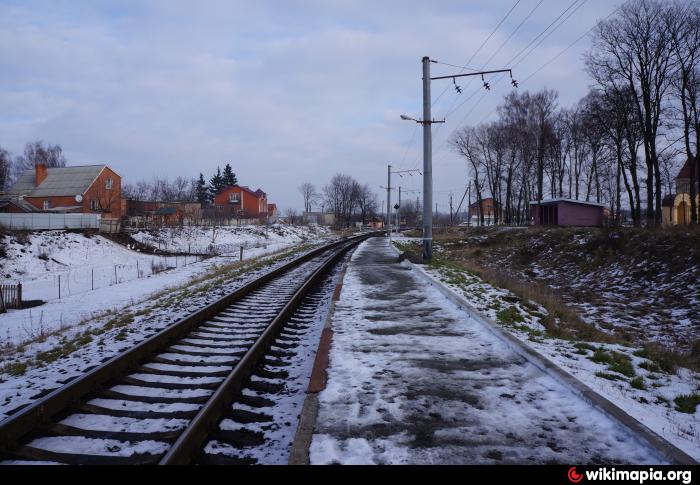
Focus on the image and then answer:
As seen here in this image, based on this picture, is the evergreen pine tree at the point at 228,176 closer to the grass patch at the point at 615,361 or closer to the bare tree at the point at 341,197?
the bare tree at the point at 341,197

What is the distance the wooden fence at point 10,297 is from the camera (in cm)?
1686

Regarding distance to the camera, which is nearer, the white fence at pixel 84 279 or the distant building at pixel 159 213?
the white fence at pixel 84 279

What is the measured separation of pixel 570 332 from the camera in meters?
8.38

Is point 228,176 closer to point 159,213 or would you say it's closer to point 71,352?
A: point 159,213

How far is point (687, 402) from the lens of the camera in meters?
4.52

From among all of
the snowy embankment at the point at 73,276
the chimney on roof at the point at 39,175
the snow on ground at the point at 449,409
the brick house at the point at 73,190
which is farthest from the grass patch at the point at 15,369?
the chimney on roof at the point at 39,175

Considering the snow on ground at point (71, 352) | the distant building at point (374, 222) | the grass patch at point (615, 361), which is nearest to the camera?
the snow on ground at point (71, 352)

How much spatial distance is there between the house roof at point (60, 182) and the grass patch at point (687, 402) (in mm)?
58288

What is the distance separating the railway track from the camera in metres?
3.66

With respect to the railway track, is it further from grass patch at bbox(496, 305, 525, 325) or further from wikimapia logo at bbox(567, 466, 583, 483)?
grass patch at bbox(496, 305, 525, 325)

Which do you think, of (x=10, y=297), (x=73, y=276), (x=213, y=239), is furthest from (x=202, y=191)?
(x=10, y=297)

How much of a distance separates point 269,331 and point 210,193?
345 feet

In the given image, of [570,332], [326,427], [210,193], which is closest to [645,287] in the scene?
[570,332]

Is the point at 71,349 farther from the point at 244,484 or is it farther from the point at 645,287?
the point at 645,287
